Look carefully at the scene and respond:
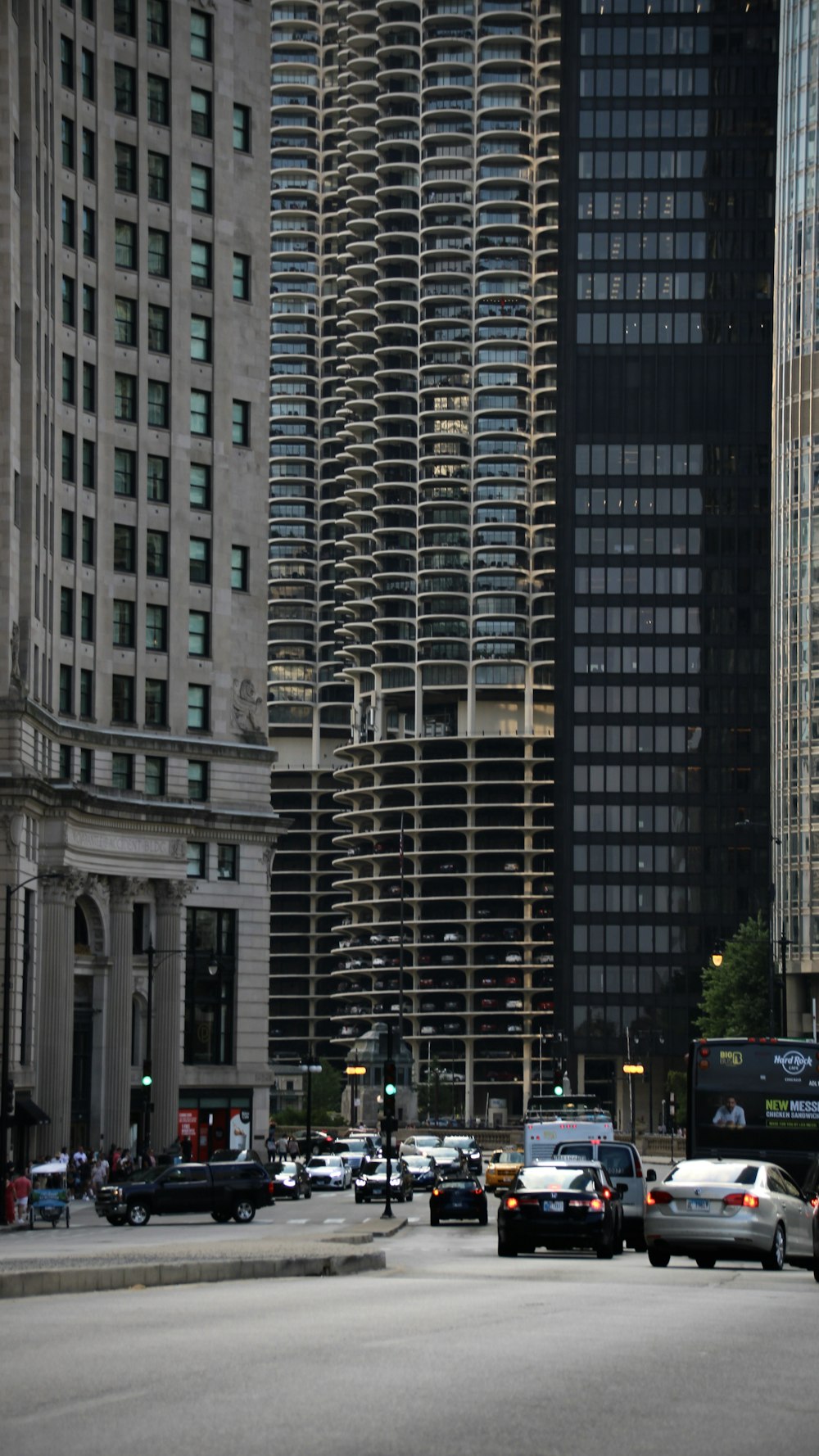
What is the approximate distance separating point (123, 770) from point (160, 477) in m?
12.5

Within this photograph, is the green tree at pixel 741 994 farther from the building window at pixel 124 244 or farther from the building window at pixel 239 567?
the building window at pixel 124 244

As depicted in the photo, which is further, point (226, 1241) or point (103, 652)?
point (103, 652)

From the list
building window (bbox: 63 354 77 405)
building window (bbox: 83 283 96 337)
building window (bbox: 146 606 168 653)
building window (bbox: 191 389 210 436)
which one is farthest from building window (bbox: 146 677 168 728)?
building window (bbox: 83 283 96 337)

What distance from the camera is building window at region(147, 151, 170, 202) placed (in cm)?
9762

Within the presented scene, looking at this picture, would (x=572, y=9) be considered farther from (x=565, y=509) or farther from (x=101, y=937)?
(x=101, y=937)

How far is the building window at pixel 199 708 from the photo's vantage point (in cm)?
9794

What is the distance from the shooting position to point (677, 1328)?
2027 centimetres

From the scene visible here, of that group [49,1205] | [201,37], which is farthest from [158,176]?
[49,1205]

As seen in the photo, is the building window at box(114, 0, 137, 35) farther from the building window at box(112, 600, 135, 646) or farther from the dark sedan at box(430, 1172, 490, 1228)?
the dark sedan at box(430, 1172, 490, 1228)

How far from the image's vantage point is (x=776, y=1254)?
106 ft

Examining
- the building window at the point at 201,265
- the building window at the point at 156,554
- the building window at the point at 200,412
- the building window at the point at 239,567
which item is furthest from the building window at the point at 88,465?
the building window at the point at 201,265

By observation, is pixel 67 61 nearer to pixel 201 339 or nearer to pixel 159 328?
pixel 159 328

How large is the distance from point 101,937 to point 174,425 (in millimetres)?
21798

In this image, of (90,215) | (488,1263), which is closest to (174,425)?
(90,215)
